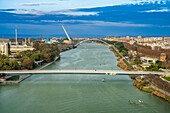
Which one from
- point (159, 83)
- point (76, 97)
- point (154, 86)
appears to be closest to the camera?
point (76, 97)

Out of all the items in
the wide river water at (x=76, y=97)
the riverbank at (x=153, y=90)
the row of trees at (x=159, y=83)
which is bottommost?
the wide river water at (x=76, y=97)

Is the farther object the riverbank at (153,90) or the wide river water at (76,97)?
the riverbank at (153,90)

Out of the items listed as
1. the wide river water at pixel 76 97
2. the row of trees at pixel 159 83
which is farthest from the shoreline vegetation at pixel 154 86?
the wide river water at pixel 76 97

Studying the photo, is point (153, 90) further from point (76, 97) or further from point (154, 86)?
point (76, 97)

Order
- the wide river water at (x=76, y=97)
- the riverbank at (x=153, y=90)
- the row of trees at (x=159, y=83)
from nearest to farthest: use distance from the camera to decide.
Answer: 1. the wide river water at (x=76, y=97)
2. the riverbank at (x=153, y=90)
3. the row of trees at (x=159, y=83)

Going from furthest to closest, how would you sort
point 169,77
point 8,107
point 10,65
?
point 10,65 → point 169,77 → point 8,107

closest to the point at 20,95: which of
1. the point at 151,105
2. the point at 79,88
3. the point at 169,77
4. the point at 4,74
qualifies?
the point at 79,88

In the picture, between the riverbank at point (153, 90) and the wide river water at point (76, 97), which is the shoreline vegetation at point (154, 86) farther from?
the wide river water at point (76, 97)

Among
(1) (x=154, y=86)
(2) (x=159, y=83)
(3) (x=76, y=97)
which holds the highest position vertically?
(2) (x=159, y=83)

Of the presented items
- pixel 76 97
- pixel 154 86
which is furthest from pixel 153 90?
pixel 76 97

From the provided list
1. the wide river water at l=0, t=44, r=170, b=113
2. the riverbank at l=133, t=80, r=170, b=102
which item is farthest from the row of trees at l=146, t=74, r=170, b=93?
the wide river water at l=0, t=44, r=170, b=113

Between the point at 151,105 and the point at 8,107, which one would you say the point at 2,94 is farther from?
the point at 151,105
